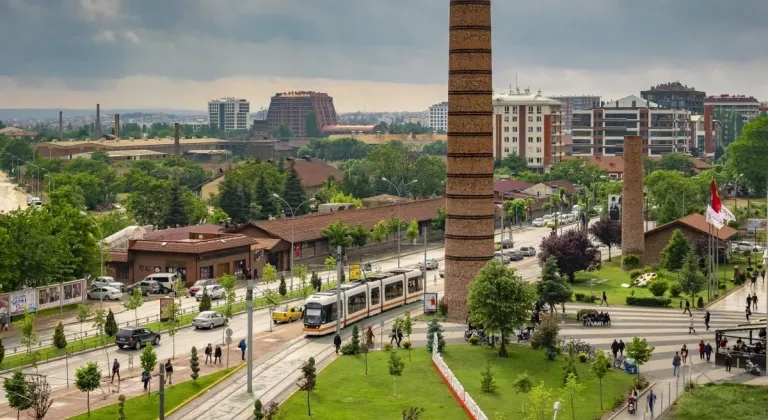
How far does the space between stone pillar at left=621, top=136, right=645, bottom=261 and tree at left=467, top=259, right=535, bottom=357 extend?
36826 millimetres

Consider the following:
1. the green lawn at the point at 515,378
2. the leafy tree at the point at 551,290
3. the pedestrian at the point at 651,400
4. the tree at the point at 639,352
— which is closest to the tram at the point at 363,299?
the green lawn at the point at 515,378

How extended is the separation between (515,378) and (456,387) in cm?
421

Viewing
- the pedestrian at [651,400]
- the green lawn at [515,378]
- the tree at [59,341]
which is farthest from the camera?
the tree at [59,341]

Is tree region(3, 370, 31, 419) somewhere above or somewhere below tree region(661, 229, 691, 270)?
below

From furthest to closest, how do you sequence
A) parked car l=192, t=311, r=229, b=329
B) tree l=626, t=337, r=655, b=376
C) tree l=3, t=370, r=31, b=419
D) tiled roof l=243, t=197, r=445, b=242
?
tiled roof l=243, t=197, r=445, b=242 → parked car l=192, t=311, r=229, b=329 → tree l=626, t=337, r=655, b=376 → tree l=3, t=370, r=31, b=419

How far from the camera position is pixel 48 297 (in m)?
70.4

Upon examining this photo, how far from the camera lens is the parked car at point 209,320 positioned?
6412cm

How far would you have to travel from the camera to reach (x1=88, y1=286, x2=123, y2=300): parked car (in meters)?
76.3

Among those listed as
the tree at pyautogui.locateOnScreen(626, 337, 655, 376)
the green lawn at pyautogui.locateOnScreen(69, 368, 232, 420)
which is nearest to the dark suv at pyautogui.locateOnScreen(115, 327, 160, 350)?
the green lawn at pyautogui.locateOnScreen(69, 368, 232, 420)

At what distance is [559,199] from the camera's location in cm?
14575

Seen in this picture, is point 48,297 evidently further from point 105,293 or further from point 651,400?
point 651,400

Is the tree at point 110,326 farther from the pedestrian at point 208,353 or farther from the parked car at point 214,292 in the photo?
the parked car at point 214,292

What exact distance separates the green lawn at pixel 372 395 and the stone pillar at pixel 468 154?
43.8ft

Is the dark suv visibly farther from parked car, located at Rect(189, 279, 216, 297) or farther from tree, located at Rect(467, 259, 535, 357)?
parked car, located at Rect(189, 279, 216, 297)
